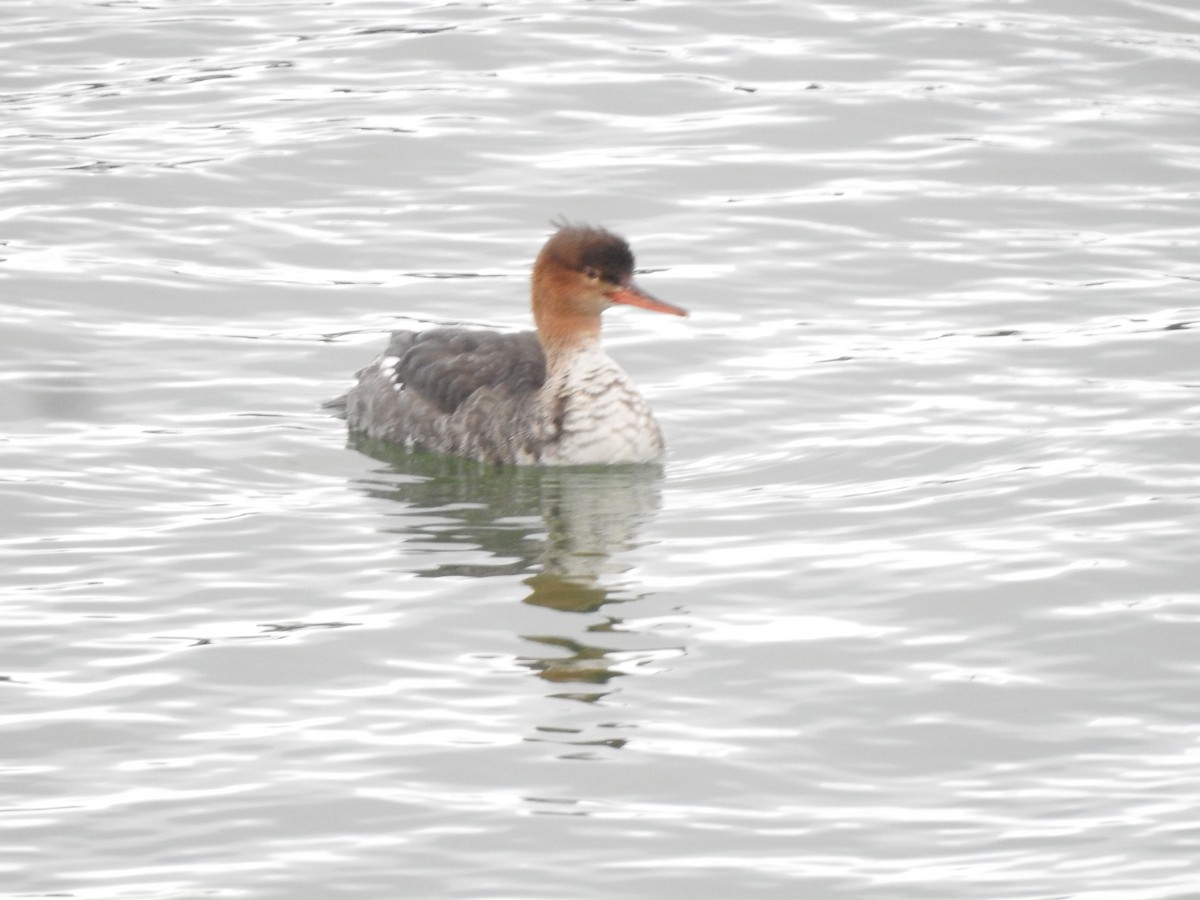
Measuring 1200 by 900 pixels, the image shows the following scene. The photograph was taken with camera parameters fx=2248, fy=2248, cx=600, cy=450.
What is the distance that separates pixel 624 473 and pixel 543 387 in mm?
782

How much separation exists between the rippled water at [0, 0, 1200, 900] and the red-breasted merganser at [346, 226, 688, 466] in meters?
0.20

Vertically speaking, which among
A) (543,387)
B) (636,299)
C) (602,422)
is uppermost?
(636,299)

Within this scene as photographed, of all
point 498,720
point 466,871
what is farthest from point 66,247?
point 466,871

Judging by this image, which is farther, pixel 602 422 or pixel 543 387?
pixel 543 387

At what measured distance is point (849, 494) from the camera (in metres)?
11.5

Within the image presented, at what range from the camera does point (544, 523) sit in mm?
11445

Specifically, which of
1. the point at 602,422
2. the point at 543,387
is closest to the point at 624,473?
the point at 602,422

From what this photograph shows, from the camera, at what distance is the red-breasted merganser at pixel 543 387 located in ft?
40.4

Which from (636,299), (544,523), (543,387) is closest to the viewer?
(544,523)

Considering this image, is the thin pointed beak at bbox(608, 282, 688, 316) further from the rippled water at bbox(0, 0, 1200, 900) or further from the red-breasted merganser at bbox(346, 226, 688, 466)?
the rippled water at bbox(0, 0, 1200, 900)

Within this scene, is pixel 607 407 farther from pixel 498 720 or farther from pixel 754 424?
pixel 498 720

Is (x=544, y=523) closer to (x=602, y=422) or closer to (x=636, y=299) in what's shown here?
(x=602, y=422)

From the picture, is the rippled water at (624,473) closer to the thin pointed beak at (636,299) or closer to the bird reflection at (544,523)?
the bird reflection at (544,523)

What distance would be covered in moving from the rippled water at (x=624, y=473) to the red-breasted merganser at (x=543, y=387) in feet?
0.66
